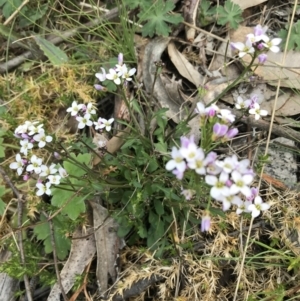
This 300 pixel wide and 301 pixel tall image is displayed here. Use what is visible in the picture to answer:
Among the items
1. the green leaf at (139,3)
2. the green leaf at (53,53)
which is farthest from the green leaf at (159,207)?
the green leaf at (139,3)

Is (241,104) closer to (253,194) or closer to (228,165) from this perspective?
(253,194)

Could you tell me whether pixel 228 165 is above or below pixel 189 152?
below

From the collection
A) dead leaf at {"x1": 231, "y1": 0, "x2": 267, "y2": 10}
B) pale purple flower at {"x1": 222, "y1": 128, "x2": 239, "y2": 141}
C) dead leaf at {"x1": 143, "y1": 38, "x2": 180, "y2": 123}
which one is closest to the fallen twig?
dead leaf at {"x1": 143, "y1": 38, "x2": 180, "y2": 123}

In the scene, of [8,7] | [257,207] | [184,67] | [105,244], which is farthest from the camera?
[8,7]

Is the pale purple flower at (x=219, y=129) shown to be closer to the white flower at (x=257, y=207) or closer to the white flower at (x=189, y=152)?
the white flower at (x=189, y=152)

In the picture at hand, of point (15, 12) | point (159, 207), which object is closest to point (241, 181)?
point (159, 207)

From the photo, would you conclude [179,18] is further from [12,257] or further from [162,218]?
[12,257]
